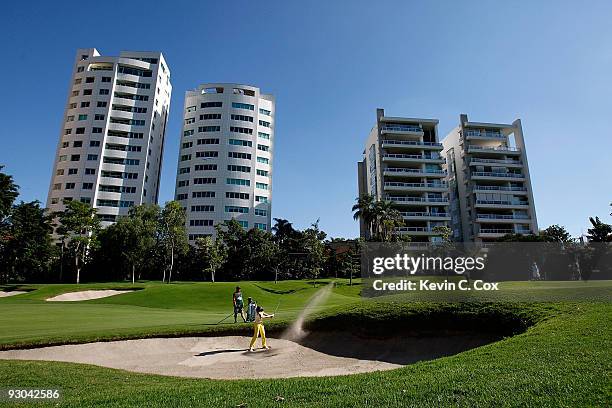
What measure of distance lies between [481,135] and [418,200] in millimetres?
22673

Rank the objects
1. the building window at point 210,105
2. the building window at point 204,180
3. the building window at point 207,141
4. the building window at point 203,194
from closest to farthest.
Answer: the building window at point 203,194 → the building window at point 204,180 → the building window at point 207,141 → the building window at point 210,105

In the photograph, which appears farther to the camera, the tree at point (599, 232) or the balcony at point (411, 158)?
the balcony at point (411, 158)

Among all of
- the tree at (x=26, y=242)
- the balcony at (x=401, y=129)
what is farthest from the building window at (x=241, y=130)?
the tree at (x=26, y=242)

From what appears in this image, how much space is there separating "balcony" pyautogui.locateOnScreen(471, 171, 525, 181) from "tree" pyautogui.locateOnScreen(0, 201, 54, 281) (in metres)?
84.4

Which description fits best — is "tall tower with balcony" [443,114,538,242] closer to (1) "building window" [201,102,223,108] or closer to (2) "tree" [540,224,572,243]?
(2) "tree" [540,224,572,243]

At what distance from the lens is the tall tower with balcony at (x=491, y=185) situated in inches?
3332

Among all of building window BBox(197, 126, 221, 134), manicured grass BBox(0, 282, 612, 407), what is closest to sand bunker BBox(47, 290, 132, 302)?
manicured grass BBox(0, 282, 612, 407)

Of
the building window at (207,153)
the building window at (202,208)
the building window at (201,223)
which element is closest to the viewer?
the building window at (201,223)

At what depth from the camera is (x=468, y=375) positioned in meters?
7.46

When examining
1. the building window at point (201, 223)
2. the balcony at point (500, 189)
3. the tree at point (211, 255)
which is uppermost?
the balcony at point (500, 189)

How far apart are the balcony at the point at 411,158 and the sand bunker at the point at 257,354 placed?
74.1 metres

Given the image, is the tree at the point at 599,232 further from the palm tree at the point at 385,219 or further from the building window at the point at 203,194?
the building window at the point at 203,194

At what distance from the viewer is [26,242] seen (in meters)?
59.2

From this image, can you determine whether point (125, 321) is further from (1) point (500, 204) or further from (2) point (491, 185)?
(2) point (491, 185)
